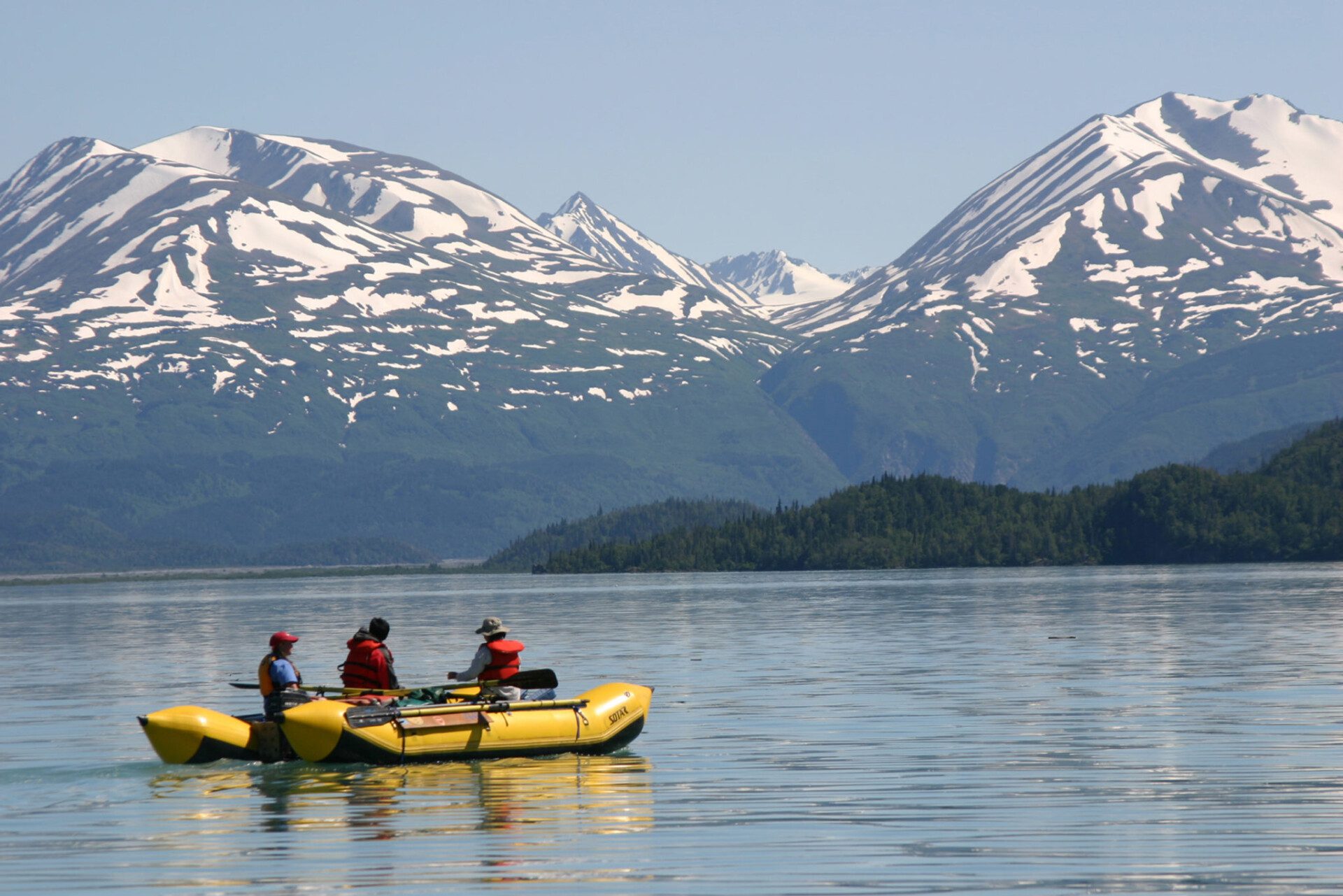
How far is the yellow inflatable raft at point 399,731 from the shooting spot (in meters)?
44.9

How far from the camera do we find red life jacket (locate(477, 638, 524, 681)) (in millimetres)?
48750

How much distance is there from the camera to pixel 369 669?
48.2m

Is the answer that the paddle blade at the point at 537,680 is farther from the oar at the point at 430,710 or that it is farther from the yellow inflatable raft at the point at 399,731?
the oar at the point at 430,710

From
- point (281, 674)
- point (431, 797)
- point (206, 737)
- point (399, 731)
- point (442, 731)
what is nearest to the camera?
point (431, 797)

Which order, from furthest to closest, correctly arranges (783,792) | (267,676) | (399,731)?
1. (267,676)
2. (399,731)
3. (783,792)

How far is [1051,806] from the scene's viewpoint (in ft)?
125

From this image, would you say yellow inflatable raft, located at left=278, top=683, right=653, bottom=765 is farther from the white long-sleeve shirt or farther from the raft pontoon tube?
the white long-sleeve shirt

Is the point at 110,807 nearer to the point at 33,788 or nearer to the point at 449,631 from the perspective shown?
the point at 33,788

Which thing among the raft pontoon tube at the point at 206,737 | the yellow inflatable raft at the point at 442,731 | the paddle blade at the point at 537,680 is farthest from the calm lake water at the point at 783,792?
the paddle blade at the point at 537,680

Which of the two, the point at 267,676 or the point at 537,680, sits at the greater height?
the point at 267,676

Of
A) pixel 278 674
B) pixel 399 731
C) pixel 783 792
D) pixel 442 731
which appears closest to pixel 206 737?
pixel 278 674

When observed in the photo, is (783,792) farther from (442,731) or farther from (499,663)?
(499,663)

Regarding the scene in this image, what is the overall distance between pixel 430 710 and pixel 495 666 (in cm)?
341

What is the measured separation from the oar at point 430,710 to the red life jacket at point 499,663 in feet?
5.02
